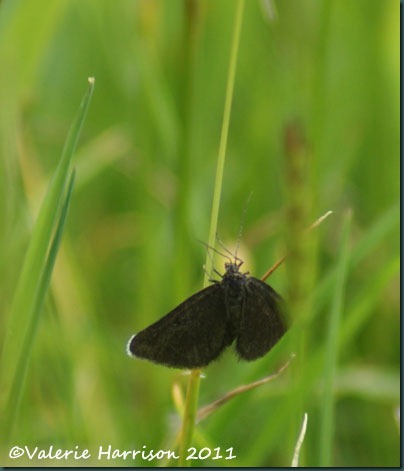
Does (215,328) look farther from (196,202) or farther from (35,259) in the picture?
(196,202)

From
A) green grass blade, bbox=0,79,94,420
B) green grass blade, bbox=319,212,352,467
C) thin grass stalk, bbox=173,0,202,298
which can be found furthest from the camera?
thin grass stalk, bbox=173,0,202,298

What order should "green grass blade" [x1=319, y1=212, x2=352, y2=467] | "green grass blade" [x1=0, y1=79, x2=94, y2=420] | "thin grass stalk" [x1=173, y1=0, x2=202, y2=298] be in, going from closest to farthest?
"green grass blade" [x1=0, y1=79, x2=94, y2=420], "green grass blade" [x1=319, y1=212, x2=352, y2=467], "thin grass stalk" [x1=173, y1=0, x2=202, y2=298]

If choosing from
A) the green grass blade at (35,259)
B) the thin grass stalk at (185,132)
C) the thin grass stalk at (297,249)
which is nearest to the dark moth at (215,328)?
the thin grass stalk at (297,249)

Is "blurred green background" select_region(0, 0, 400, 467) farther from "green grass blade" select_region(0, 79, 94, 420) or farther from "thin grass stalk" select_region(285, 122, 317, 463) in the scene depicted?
"green grass blade" select_region(0, 79, 94, 420)

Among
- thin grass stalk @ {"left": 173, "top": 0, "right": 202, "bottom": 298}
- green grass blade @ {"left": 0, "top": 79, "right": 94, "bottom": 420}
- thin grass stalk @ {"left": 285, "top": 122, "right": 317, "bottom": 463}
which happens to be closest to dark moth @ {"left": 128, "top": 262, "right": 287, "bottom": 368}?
thin grass stalk @ {"left": 285, "top": 122, "right": 317, "bottom": 463}

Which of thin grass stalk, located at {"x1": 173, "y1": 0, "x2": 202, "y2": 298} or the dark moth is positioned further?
thin grass stalk, located at {"x1": 173, "y1": 0, "x2": 202, "y2": 298}

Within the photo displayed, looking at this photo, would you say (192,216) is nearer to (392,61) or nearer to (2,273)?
(2,273)

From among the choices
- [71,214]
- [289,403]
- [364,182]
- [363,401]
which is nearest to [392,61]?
[364,182]

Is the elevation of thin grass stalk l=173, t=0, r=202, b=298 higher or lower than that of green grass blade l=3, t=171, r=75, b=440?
higher
